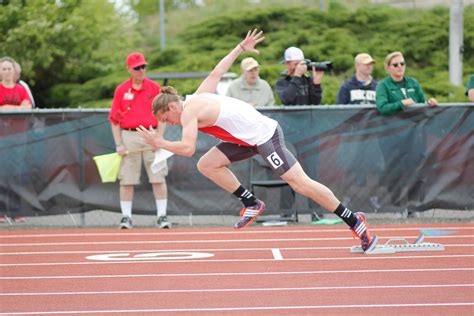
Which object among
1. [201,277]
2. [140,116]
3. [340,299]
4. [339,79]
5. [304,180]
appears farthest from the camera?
[339,79]

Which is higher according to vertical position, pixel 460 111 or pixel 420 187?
pixel 460 111

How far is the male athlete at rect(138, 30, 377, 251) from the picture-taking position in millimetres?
9852

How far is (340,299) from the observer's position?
8.13 metres

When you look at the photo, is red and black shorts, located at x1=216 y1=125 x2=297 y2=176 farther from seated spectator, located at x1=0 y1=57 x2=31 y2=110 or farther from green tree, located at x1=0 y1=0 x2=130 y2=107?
green tree, located at x1=0 y1=0 x2=130 y2=107

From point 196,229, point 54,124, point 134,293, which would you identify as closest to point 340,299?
point 134,293

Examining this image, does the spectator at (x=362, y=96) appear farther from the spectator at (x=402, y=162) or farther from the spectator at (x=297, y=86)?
the spectator at (x=297, y=86)

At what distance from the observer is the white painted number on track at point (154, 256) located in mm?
10688

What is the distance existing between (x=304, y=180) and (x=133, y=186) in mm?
4081

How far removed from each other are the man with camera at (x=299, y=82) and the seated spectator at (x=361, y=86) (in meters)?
0.41

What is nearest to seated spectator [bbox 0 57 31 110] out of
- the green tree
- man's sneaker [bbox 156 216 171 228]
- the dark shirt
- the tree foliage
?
man's sneaker [bbox 156 216 171 228]

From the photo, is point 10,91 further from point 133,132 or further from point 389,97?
point 389,97

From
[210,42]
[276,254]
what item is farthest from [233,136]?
[210,42]

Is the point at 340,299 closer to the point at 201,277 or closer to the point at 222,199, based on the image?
the point at 201,277

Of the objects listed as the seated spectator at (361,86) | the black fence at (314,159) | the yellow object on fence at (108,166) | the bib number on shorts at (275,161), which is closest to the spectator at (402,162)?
the black fence at (314,159)
